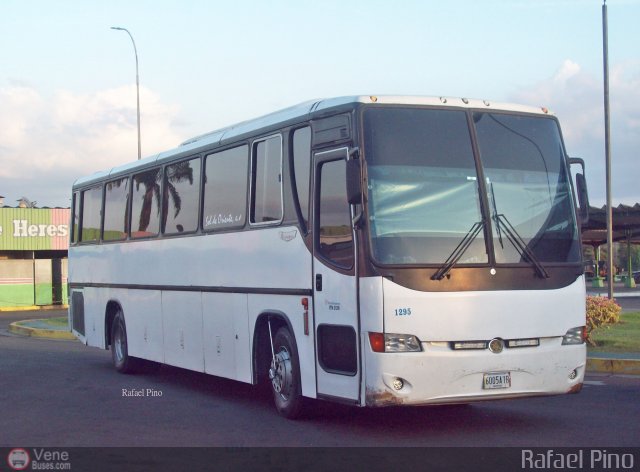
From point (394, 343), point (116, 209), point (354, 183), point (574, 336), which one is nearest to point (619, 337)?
point (116, 209)

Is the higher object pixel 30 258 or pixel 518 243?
pixel 30 258

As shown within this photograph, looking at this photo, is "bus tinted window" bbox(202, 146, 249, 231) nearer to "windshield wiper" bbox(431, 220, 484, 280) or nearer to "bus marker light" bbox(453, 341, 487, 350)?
"windshield wiper" bbox(431, 220, 484, 280)

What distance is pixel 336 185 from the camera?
10.2 metres

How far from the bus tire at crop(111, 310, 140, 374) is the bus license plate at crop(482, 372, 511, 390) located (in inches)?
335

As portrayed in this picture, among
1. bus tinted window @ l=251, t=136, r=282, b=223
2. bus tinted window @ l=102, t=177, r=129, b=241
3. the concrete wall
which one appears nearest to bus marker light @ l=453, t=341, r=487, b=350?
bus tinted window @ l=251, t=136, r=282, b=223

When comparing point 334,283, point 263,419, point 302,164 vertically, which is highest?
point 302,164

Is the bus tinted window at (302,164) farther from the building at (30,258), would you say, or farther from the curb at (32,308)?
the building at (30,258)

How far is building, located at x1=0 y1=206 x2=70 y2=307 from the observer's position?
4622 centimetres

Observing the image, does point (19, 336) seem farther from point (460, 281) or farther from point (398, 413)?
point (460, 281)

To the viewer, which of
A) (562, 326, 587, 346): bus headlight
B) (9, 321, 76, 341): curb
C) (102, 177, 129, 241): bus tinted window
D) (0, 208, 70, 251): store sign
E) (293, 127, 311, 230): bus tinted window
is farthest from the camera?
(0, 208, 70, 251): store sign

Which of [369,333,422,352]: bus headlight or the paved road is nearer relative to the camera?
[369,333,422,352]: bus headlight

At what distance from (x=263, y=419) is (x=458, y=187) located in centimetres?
337
